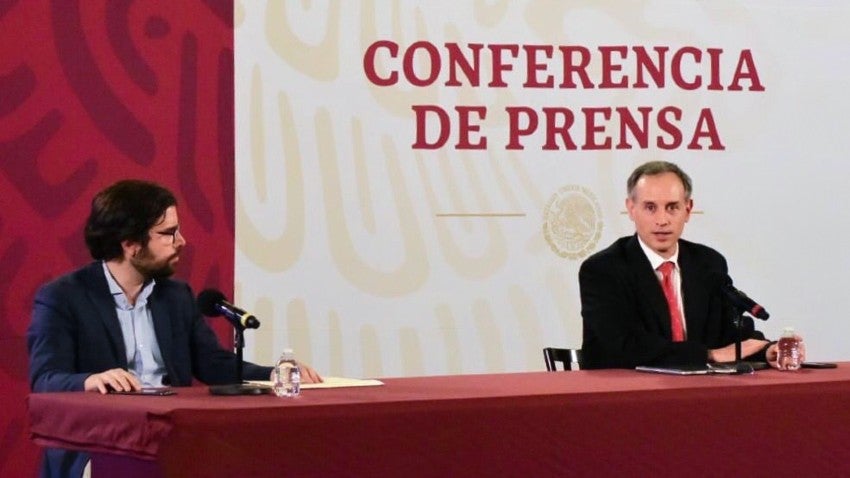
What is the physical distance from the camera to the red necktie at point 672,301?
171 inches

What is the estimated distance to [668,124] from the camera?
568 centimetres

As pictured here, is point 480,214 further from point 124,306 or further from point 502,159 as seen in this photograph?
point 124,306

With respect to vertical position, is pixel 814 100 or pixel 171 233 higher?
pixel 814 100

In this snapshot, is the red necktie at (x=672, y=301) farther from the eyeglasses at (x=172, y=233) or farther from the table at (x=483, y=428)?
the eyeglasses at (x=172, y=233)

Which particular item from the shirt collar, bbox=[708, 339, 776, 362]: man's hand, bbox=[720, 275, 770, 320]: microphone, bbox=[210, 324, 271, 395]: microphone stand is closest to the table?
bbox=[210, 324, 271, 395]: microphone stand

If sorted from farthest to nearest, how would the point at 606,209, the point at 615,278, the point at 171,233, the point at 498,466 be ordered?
1. the point at 606,209
2. the point at 615,278
3. the point at 171,233
4. the point at 498,466

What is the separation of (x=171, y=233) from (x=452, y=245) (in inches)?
68.2

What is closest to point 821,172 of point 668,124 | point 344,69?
point 668,124

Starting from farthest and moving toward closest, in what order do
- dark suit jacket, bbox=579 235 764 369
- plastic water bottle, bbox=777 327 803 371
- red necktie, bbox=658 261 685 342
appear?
red necktie, bbox=658 261 685 342
dark suit jacket, bbox=579 235 764 369
plastic water bottle, bbox=777 327 803 371

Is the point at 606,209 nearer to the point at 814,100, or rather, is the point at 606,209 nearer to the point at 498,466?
the point at 814,100

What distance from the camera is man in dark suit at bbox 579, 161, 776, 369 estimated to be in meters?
4.28

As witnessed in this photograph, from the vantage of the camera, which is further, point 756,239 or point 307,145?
point 756,239

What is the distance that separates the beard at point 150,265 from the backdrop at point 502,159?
1300mm

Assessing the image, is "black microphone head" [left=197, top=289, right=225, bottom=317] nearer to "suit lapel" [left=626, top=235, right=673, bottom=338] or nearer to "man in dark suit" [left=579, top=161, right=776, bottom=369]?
"man in dark suit" [left=579, top=161, right=776, bottom=369]
